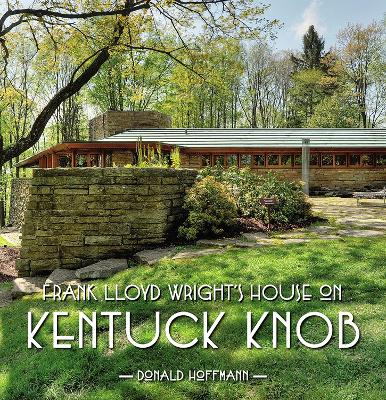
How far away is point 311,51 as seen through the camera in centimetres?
4259

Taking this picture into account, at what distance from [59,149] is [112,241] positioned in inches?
474

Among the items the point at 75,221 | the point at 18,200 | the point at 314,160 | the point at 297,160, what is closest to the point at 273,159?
the point at 297,160

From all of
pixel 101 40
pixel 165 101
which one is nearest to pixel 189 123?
pixel 165 101

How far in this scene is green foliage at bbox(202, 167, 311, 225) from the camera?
27.5 ft

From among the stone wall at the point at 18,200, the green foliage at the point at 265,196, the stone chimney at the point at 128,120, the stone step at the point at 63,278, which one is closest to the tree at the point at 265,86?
the stone chimney at the point at 128,120

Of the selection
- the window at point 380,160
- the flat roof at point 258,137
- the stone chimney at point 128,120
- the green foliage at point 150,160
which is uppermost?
the stone chimney at point 128,120

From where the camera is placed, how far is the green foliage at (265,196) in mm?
8383

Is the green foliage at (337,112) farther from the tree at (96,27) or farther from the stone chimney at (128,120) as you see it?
the tree at (96,27)

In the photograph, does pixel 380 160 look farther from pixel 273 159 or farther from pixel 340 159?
pixel 273 159

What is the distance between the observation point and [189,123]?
39531 millimetres

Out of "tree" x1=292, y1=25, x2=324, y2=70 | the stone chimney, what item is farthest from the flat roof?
"tree" x1=292, y1=25, x2=324, y2=70

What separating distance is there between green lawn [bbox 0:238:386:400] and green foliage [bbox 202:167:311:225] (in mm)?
2930

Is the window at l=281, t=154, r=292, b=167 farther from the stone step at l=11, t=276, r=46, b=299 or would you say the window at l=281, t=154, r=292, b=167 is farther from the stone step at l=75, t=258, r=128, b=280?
the stone step at l=11, t=276, r=46, b=299

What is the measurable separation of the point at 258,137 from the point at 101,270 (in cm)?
1780
